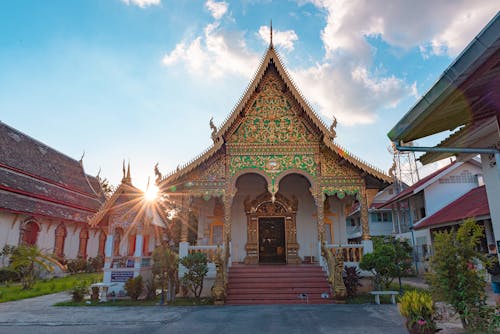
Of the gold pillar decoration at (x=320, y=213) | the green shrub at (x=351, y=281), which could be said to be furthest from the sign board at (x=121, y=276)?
the green shrub at (x=351, y=281)

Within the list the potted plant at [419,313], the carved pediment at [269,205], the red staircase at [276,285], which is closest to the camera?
the potted plant at [419,313]

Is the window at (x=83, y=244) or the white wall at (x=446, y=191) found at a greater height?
the white wall at (x=446, y=191)

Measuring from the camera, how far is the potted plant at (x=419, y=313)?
13.6 feet

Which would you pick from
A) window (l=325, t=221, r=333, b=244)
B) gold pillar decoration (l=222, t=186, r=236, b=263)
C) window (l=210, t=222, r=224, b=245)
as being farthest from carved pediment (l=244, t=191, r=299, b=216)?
gold pillar decoration (l=222, t=186, r=236, b=263)

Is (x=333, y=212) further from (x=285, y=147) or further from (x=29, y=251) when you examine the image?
(x=29, y=251)

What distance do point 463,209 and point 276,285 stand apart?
10.5 metres

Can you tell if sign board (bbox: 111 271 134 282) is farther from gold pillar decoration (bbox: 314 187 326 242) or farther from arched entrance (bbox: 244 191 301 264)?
gold pillar decoration (bbox: 314 187 326 242)

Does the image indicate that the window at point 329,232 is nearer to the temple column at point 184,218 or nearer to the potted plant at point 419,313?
the temple column at point 184,218

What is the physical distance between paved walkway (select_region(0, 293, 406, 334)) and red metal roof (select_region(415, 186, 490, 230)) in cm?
809

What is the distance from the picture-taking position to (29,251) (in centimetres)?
1187

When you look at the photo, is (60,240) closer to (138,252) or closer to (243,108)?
(138,252)

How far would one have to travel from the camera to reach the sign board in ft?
32.4

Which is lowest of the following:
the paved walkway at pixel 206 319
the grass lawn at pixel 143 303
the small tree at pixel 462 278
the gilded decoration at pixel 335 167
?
the grass lawn at pixel 143 303

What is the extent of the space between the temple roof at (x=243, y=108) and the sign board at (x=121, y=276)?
119 inches
